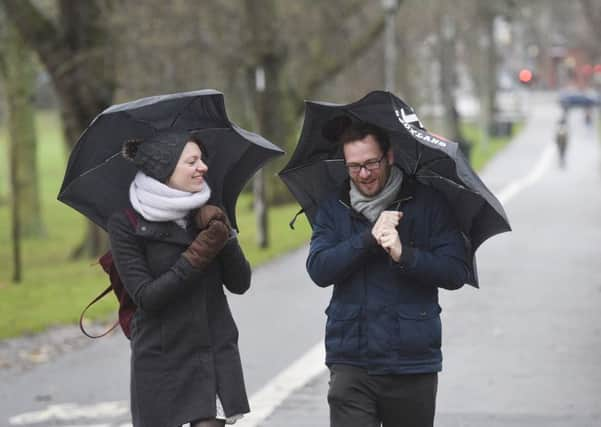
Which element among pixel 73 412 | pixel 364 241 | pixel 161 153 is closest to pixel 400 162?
pixel 364 241

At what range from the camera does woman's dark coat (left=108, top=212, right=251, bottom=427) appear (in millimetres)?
5352

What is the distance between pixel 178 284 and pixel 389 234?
732 mm

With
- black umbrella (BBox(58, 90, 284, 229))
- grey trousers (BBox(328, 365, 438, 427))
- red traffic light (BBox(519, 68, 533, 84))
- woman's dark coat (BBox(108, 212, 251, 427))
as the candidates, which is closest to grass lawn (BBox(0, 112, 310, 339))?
black umbrella (BBox(58, 90, 284, 229))

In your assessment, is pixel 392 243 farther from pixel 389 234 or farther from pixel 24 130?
pixel 24 130

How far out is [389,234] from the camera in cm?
520

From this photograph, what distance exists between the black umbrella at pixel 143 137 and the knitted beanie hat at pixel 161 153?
178mm

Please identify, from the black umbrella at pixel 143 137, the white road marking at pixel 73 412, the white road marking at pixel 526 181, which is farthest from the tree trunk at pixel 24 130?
the black umbrella at pixel 143 137

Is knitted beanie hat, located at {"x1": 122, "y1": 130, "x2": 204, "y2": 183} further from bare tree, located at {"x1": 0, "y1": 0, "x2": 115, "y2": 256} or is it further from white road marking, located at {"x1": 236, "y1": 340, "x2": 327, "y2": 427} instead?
bare tree, located at {"x1": 0, "y1": 0, "x2": 115, "y2": 256}

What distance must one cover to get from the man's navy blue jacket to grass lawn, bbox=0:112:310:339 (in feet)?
3.74

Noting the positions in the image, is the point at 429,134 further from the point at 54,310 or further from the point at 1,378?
the point at 54,310

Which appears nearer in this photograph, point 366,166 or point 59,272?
point 366,166

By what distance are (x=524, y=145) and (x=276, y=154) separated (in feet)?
184

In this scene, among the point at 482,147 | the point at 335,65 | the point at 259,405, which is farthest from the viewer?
the point at 482,147

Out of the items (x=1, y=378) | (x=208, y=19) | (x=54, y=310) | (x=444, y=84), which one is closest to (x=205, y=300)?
(x=1, y=378)
